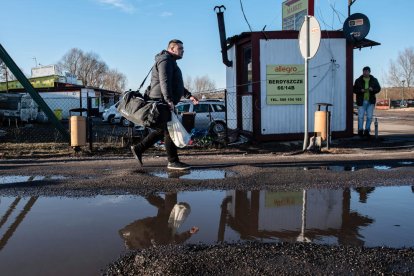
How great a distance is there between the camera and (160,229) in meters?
4.01

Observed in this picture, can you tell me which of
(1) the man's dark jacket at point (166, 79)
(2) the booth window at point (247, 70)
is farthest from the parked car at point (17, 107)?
(1) the man's dark jacket at point (166, 79)

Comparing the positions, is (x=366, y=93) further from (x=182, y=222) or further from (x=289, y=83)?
(x=182, y=222)

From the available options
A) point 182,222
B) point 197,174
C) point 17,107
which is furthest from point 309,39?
point 17,107

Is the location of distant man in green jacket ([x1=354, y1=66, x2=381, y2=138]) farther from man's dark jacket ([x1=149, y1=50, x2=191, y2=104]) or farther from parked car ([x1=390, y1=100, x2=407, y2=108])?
parked car ([x1=390, y1=100, x2=407, y2=108])

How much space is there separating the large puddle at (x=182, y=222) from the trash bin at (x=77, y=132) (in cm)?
470

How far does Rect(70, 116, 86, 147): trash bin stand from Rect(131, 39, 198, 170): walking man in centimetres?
308

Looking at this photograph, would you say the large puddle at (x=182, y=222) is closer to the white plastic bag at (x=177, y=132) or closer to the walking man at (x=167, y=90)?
the white plastic bag at (x=177, y=132)

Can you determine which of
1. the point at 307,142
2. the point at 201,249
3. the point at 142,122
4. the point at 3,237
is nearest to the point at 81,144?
the point at 142,122

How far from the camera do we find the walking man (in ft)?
22.4

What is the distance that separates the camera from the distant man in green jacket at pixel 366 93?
12.8 meters

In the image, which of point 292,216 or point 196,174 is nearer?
point 292,216

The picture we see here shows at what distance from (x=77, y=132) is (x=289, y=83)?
5797 millimetres

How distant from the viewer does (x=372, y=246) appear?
3469mm

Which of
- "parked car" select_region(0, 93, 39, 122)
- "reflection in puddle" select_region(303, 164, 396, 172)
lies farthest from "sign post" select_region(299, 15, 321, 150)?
"parked car" select_region(0, 93, 39, 122)
